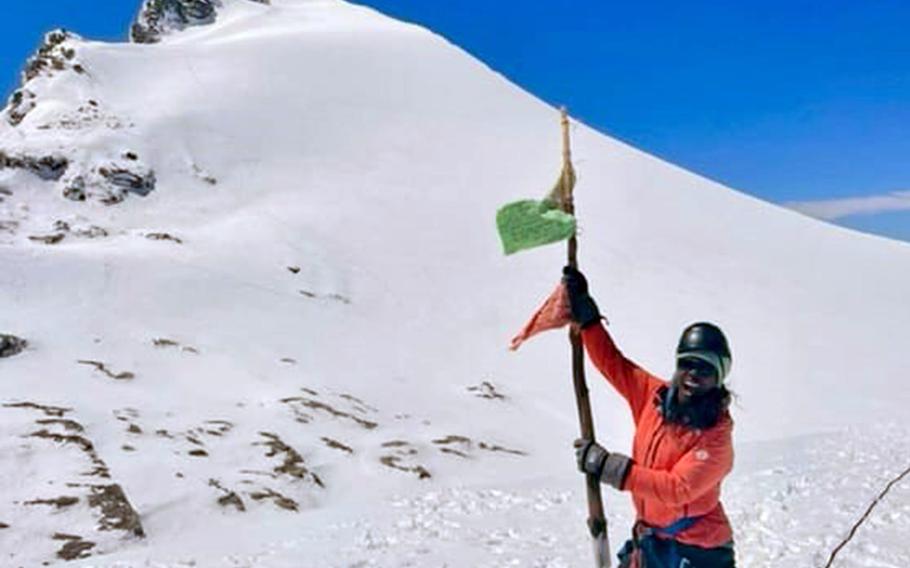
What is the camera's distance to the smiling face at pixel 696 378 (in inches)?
176

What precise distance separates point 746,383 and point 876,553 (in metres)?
20.5

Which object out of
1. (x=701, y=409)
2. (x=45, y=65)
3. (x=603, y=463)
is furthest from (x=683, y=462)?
(x=45, y=65)

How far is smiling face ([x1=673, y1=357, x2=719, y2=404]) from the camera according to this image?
14.7 ft

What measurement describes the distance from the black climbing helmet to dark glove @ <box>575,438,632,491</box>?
0.65 metres

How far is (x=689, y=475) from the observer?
436 centimetres

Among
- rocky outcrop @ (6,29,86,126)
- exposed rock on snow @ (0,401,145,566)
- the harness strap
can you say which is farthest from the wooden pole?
rocky outcrop @ (6,29,86,126)

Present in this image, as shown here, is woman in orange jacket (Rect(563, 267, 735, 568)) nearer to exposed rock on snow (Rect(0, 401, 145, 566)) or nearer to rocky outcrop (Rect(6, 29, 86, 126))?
exposed rock on snow (Rect(0, 401, 145, 566))

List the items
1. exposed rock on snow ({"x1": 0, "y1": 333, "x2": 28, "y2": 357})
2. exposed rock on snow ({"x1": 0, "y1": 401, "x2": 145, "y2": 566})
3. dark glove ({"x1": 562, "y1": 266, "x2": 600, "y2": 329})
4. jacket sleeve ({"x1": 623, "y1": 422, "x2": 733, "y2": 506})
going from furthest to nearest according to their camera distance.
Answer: exposed rock on snow ({"x1": 0, "y1": 333, "x2": 28, "y2": 357}) → exposed rock on snow ({"x1": 0, "y1": 401, "x2": 145, "y2": 566}) → dark glove ({"x1": 562, "y1": 266, "x2": 600, "y2": 329}) → jacket sleeve ({"x1": 623, "y1": 422, "x2": 733, "y2": 506})

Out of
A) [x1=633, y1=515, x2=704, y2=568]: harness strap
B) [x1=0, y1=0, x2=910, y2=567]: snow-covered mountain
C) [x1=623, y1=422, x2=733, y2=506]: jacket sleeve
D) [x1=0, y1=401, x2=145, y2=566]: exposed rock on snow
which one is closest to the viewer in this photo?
[x1=623, y1=422, x2=733, y2=506]: jacket sleeve

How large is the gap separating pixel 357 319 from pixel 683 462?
2784cm

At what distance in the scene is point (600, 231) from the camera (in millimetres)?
43719

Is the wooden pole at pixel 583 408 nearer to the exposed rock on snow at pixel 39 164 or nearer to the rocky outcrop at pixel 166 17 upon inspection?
the exposed rock on snow at pixel 39 164

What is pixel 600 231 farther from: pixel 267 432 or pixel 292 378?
pixel 267 432

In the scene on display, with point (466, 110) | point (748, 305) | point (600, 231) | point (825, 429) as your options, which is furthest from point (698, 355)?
point (466, 110)
